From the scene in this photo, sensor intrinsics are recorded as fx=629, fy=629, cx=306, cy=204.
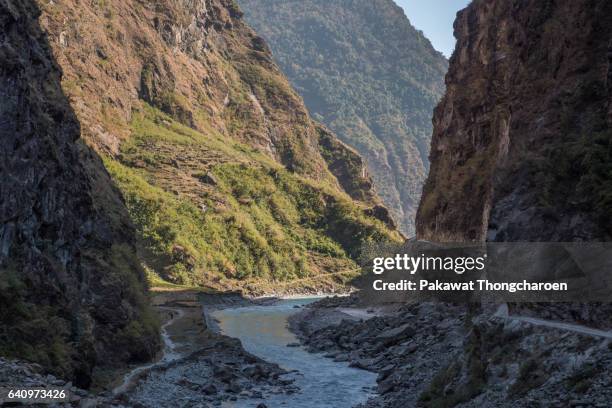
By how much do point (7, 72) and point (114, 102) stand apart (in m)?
132

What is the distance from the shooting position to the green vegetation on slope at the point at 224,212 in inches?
4808

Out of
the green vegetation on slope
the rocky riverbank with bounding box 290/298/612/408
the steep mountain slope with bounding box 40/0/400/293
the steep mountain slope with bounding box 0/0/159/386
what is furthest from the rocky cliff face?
the steep mountain slope with bounding box 40/0/400/293

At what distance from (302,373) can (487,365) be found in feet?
64.8

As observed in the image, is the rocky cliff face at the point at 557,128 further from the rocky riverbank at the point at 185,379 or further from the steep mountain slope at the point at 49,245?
the steep mountain slope at the point at 49,245

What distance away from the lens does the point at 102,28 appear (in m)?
159

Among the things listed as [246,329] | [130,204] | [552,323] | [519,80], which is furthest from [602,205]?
[130,204]

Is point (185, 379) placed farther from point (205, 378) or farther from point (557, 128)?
point (557, 128)

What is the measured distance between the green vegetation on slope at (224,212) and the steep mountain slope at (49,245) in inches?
2935

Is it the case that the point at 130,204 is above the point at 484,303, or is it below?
above

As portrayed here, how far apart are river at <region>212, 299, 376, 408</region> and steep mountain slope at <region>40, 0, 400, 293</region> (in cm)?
4858

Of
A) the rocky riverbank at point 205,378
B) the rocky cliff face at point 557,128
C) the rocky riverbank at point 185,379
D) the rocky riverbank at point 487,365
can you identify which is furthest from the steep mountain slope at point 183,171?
the rocky cliff face at point 557,128

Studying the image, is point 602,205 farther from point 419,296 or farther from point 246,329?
point 246,329

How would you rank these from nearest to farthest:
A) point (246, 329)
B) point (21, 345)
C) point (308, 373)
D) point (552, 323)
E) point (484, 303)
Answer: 1. point (552, 323)
2. point (21, 345)
3. point (484, 303)
4. point (308, 373)
5. point (246, 329)

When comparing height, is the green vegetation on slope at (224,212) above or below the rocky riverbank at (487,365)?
above
